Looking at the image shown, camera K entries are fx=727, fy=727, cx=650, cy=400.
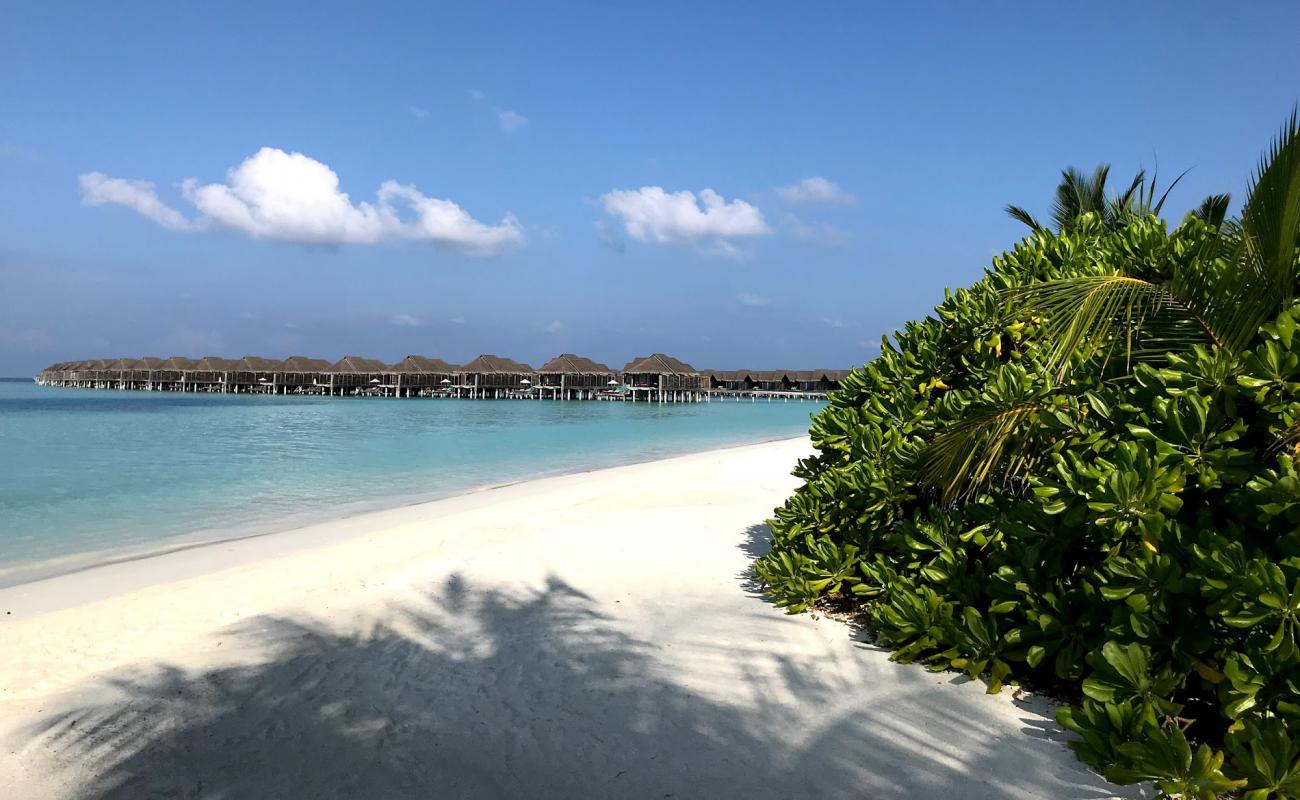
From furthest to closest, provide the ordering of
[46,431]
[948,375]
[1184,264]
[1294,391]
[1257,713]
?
[46,431]
[948,375]
[1184,264]
[1294,391]
[1257,713]

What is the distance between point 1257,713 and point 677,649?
A: 258cm

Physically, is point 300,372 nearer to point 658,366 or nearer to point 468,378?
point 468,378

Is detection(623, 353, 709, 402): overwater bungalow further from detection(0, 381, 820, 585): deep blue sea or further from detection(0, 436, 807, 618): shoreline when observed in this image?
detection(0, 436, 807, 618): shoreline

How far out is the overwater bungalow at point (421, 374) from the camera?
76750 mm

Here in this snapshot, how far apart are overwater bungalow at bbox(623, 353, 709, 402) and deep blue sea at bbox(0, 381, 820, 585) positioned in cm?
3485

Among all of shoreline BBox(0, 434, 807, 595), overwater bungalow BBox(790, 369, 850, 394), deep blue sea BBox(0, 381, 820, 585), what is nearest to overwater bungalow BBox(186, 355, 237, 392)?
deep blue sea BBox(0, 381, 820, 585)

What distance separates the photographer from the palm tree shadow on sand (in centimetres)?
275

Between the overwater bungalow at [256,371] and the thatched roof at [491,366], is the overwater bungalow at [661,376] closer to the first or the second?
the thatched roof at [491,366]

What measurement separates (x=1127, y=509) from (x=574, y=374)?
2754 inches

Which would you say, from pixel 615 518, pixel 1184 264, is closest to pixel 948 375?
pixel 1184 264

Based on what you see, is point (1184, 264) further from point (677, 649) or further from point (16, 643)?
point (16, 643)

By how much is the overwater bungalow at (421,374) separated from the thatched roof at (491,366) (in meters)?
2.43

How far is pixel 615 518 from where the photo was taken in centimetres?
851

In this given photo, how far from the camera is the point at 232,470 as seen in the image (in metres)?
16.5
